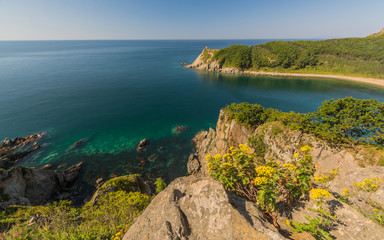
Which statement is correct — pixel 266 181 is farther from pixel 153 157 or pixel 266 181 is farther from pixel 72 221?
pixel 153 157

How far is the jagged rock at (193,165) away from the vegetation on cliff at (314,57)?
11597 cm

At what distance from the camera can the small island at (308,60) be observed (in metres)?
108

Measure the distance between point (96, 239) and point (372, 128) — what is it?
96.8 feet

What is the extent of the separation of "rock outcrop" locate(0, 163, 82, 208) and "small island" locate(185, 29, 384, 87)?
413 feet

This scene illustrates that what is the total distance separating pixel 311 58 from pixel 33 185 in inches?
6866

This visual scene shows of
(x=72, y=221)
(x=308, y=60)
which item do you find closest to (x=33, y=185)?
(x=72, y=221)

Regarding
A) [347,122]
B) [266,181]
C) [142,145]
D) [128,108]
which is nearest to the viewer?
[266,181]

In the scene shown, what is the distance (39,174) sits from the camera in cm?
2519

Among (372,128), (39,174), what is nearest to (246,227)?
(372,128)

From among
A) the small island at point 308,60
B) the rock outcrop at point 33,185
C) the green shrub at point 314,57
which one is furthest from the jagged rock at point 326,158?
the green shrub at point 314,57

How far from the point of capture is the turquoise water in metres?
35.0

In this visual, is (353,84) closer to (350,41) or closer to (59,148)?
(350,41)

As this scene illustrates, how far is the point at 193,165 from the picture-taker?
32.7 meters

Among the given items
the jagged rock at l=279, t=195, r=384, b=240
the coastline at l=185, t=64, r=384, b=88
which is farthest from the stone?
the coastline at l=185, t=64, r=384, b=88
